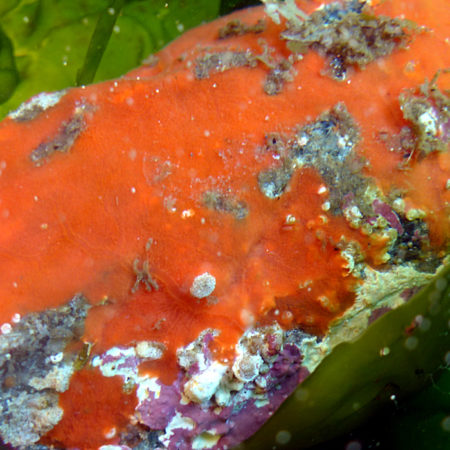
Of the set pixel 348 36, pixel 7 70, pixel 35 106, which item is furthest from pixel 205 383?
pixel 7 70

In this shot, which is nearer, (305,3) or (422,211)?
(422,211)

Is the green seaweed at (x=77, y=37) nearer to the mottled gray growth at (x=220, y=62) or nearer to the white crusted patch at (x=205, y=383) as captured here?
the mottled gray growth at (x=220, y=62)

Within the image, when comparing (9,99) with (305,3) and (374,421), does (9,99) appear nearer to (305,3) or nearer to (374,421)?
(305,3)

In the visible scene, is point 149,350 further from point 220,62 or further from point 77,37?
point 77,37

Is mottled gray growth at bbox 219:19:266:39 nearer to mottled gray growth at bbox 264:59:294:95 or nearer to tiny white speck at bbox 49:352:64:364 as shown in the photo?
mottled gray growth at bbox 264:59:294:95

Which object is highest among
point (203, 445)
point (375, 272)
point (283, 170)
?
point (283, 170)

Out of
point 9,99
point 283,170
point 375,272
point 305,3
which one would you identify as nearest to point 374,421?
point 375,272
